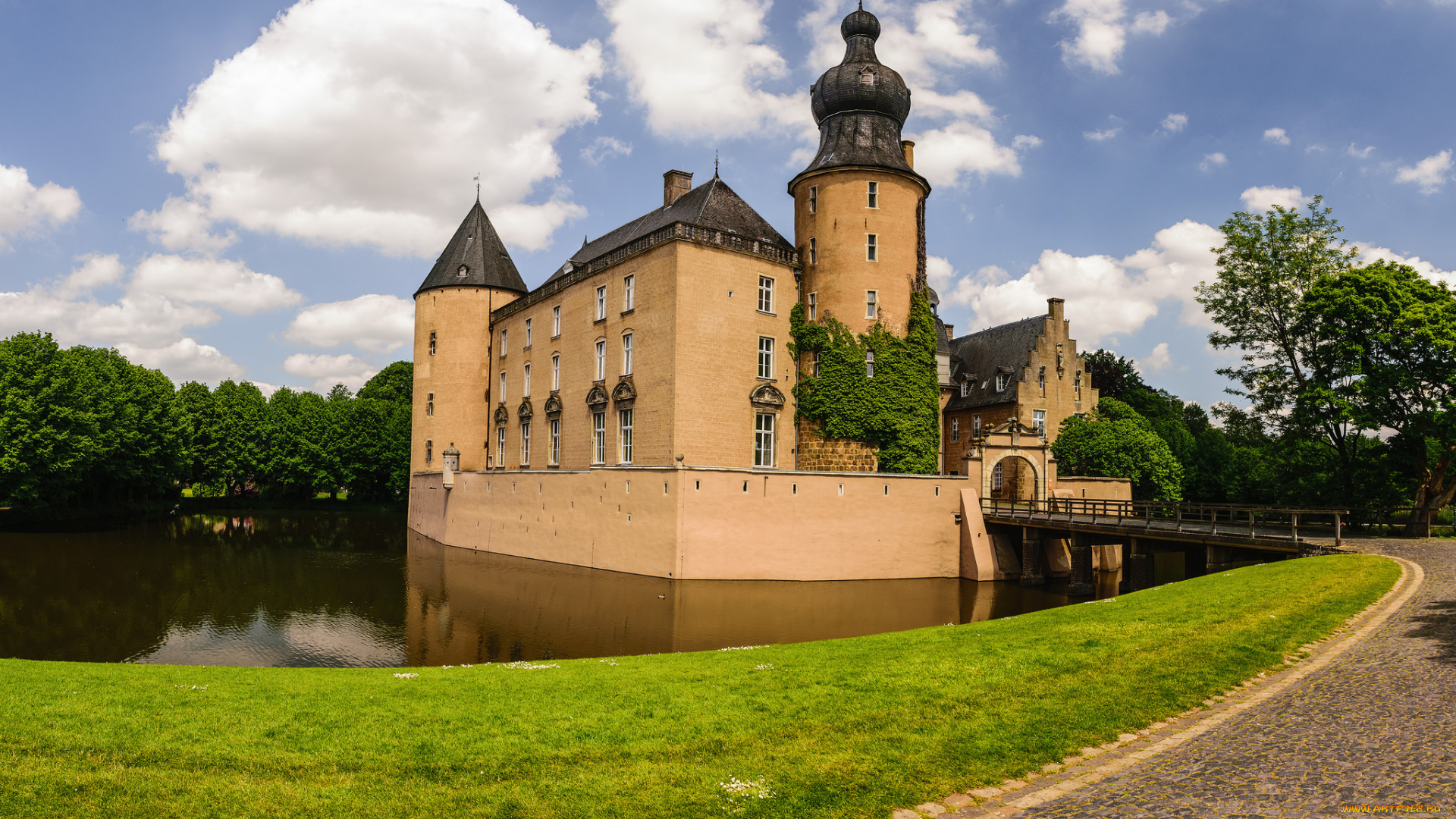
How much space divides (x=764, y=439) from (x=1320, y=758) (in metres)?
28.6

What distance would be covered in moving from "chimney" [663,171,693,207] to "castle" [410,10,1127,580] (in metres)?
2.96

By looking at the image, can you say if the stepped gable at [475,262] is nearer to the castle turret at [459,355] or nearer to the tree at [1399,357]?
the castle turret at [459,355]

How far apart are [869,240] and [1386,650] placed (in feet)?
88.0

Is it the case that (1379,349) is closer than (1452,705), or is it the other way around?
(1452,705)

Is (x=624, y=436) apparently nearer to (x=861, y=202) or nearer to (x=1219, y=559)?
(x=861, y=202)

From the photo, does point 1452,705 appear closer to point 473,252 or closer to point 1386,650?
point 1386,650

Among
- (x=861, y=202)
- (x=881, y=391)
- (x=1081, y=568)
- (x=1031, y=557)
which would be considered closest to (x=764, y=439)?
(x=881, y=391)

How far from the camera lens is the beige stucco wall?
2955cm

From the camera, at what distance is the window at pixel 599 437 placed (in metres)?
37.8

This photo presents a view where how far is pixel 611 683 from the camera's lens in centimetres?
1105

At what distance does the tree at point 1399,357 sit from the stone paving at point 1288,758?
58.0ft

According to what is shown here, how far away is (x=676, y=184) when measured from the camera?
4438 cm

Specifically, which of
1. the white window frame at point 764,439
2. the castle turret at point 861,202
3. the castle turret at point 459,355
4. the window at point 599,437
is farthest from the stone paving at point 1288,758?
the castle turret at point 459,355

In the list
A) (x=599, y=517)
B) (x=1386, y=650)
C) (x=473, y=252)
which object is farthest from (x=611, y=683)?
(x=473, y=252)
